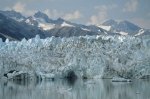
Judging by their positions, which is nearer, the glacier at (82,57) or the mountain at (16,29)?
the glacier at (82,57)

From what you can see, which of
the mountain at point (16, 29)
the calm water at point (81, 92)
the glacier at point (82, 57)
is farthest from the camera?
the mountain at point (16, 29)

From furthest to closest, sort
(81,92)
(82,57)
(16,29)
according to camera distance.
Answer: (16,29)
(82,57)
(81,92)

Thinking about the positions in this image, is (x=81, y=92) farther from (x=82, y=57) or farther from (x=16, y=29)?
(x=16, y=29)

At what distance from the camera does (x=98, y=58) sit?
49000 millimetres

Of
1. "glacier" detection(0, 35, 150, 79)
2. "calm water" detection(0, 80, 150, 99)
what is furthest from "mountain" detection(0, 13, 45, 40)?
"calm water" detection(0, 80, 150, 99)

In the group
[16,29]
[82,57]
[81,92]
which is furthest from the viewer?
[16,29]

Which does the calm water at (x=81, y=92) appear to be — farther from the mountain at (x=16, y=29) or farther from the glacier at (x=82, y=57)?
the mountain at (x=16, y=29)

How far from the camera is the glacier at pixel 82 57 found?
47.5 m

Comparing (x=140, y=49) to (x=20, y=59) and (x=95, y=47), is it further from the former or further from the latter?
(x=20, y=59)

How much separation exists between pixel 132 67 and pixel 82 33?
13320 centimetres

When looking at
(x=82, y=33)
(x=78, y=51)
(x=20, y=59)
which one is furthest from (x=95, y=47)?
(x=82, y=33)

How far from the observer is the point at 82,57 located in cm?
5112

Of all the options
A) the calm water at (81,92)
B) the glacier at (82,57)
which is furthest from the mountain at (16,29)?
the calm water at (81,92)

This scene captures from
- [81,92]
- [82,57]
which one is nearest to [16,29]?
[82,57]
